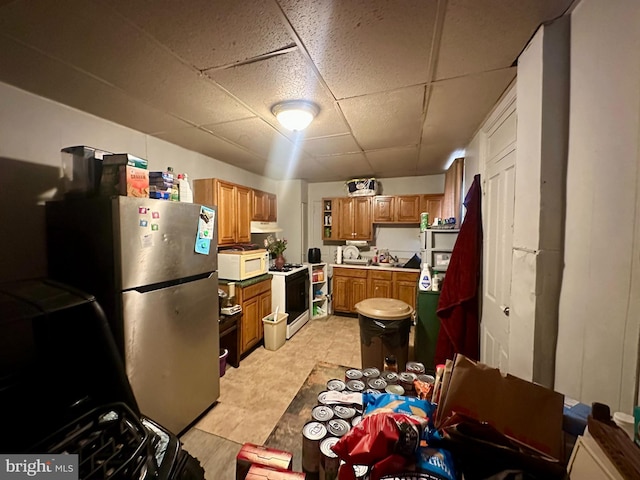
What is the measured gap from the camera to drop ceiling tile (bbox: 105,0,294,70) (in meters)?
0.97

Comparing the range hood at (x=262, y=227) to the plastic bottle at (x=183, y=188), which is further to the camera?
the range hood at (x=262, y=227)

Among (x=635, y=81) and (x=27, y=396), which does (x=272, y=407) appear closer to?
(x=27, y=396)

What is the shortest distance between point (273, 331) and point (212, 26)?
2801 millimetres

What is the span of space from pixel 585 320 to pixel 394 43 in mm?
1360

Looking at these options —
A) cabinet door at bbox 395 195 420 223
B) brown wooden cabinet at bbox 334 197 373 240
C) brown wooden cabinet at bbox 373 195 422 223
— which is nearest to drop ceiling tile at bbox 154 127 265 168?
brown wooden cabinet at bbox 334 197 373 240

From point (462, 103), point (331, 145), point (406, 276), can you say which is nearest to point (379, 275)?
point (406, 276)

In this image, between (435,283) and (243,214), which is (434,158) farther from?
(243,214)

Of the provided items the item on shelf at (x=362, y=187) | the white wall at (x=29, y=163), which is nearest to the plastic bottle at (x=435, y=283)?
the item on shelf at (x=362, y=187)

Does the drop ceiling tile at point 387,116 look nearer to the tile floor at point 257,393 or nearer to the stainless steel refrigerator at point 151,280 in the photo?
the stainless steel refrigerator at point 151,280

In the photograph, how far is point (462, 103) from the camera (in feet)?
5.62

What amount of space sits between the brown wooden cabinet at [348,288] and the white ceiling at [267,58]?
243 cm

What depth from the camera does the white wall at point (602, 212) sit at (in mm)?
740

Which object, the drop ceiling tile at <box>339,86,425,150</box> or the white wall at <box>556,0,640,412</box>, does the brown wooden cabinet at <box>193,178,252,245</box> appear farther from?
the white wall at <box>556,0,640,412</box>

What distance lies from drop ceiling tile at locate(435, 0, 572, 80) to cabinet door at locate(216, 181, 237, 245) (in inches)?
91.9
